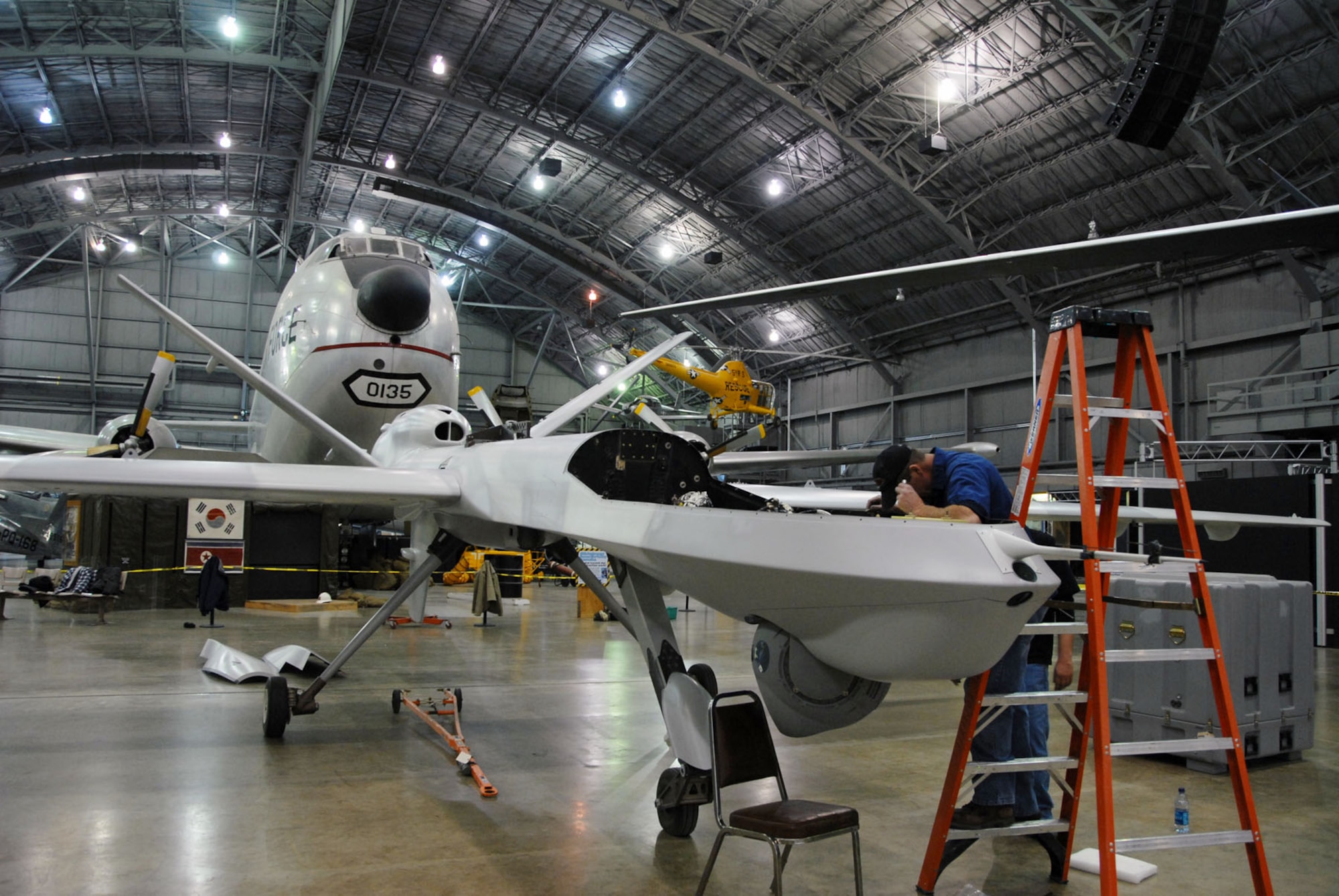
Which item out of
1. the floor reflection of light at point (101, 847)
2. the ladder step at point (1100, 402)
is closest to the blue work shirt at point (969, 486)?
the ladder step at point (1100, 402)

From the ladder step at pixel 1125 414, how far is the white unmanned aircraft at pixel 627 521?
3.18 ft

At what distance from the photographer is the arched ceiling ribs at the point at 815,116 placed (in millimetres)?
Result: 19719

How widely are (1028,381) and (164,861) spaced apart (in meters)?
26.3

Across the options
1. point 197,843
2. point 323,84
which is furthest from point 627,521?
point 323,84

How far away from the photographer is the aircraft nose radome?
342 inches

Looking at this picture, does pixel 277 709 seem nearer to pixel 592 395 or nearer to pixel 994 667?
pixel 592 395

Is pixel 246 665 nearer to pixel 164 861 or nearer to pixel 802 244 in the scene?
pixel 164 861

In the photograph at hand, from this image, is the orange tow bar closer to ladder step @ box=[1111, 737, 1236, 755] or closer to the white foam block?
the white foam block

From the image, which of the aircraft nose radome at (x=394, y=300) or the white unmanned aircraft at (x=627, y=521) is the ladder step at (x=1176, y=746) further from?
the aircraft nose radome at (x=394, y=300)

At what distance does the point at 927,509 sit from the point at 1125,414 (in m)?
1.16

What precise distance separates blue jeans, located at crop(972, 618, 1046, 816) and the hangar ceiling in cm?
1568

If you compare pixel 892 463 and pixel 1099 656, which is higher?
pixel 892 463

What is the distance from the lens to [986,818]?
169 inches

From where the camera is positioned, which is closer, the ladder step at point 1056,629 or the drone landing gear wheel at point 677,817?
the ladder step at point 1056,629
